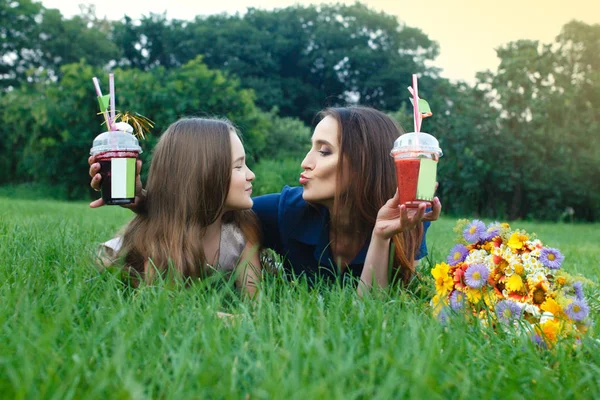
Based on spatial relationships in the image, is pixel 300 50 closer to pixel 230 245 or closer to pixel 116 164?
pixel 230 245

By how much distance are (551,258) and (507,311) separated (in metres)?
0.27

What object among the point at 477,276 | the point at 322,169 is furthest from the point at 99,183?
the point at 477,276

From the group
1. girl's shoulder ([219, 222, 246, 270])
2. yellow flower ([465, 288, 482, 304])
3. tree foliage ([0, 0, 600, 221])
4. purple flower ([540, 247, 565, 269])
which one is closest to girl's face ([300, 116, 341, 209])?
girl's shoulder ([219, 222, 246, 270])

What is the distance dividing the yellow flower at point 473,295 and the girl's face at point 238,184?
42.5 inches

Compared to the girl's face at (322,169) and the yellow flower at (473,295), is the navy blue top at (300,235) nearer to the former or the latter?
the girl's face at (322,169)

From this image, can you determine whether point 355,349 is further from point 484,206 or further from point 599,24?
point 599,24

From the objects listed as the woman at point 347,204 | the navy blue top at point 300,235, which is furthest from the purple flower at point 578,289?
the navy blue top at point 300,235

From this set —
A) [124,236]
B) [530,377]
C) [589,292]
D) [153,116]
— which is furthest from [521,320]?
[153,116]

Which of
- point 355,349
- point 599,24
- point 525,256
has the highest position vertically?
point 599,24

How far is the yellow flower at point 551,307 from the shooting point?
5.81ft

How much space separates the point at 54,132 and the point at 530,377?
14.5 metres

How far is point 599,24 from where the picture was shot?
573 inches

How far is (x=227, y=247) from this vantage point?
9.14 feet

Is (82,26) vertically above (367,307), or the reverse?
(82,26)
